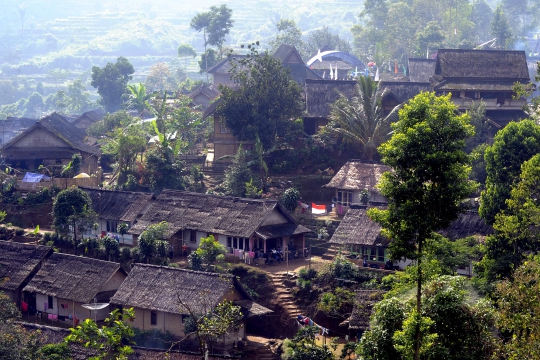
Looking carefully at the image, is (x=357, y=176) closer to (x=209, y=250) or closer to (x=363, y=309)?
(x=209, y=250)

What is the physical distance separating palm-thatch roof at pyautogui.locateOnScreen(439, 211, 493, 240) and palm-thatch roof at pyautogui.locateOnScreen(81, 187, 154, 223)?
1643cm

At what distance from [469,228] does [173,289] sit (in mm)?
13355

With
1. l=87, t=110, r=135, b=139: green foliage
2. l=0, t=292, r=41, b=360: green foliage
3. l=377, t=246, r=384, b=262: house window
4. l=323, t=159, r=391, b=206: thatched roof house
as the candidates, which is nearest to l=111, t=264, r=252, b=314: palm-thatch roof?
l=0, t=292, r=41, b=360: green foliage

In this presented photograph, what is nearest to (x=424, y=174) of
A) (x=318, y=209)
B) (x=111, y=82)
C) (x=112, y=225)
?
(x=318, y=209)

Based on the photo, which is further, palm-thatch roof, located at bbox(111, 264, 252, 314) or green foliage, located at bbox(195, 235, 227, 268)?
green foliage, located at bbox(195, 235, 227, 268)

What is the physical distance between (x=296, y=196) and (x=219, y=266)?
25.7ft

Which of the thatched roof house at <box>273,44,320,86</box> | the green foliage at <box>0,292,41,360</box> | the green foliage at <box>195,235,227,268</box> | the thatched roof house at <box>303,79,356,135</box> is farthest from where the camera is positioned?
the thatched roof house at <box>273,44,320,86</box>

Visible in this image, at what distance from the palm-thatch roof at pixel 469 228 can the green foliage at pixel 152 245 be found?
537 inches

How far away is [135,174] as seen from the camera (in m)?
50.7

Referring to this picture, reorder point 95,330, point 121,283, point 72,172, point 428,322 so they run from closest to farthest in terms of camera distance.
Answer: point 428,322 < point 95,330 < point 121,283 < point 72,172

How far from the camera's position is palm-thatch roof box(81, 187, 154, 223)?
4444 centimetres

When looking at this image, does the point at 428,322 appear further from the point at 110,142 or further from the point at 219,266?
the point at 110,142

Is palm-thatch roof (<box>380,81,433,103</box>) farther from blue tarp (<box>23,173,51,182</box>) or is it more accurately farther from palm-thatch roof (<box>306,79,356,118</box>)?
blue tarp (<box>23,173,51,182</box>)

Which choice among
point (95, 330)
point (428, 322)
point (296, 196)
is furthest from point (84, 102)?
point (428, 322)
